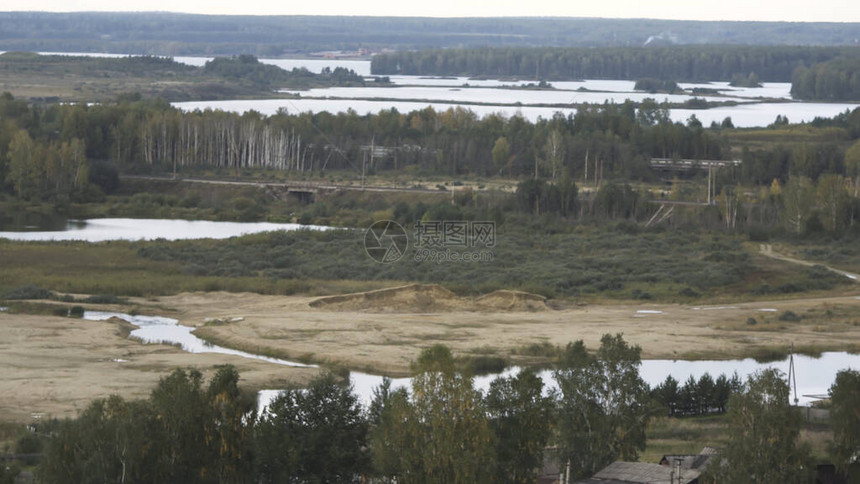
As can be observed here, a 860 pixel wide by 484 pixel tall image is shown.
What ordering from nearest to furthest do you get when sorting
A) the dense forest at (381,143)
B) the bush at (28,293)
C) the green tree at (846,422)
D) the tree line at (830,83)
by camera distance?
the green tree at (846,422)
the bush at (28,293)
the dense forest at (381,143)
the tree line at (830,83)

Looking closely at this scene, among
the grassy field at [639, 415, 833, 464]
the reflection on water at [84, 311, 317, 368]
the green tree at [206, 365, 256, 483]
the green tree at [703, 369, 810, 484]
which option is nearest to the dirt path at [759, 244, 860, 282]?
the grassy field at [639, 415, 833, 464]

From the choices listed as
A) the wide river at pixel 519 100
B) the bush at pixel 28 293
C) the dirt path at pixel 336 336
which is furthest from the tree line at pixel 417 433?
the wide river at pixel 519 100

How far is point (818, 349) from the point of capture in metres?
33.9

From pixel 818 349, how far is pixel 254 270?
20.1 m

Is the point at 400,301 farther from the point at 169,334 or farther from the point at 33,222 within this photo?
the point at 33,222

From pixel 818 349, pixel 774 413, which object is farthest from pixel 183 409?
pixel 818 349

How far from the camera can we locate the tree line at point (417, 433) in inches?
697

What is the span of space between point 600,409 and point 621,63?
159931mm

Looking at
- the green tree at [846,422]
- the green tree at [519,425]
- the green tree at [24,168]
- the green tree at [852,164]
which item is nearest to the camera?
the green tree at [519,425]

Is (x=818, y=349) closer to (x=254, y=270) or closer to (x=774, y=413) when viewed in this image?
(x=774, y=413)

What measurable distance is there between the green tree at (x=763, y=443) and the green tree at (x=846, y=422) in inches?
73.7

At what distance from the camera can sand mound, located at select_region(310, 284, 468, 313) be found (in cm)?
3903

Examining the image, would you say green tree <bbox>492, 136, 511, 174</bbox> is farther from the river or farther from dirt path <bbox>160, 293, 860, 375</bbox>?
the river

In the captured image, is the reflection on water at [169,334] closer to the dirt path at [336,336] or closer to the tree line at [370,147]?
the dirt path at [336,336]
